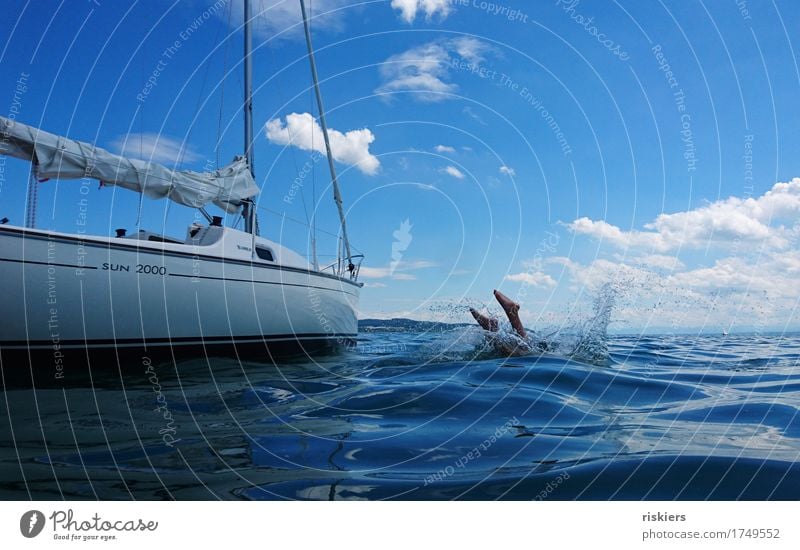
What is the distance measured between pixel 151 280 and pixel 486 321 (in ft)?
21.7

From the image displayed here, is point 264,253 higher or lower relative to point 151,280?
higher

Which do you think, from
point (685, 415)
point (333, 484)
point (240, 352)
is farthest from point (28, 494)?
point (240, 352)

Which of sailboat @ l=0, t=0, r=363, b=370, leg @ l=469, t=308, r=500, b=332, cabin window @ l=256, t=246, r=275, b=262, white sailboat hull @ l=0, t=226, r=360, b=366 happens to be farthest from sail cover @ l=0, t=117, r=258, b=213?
leg @ l=469, t=308, r=500, b=332

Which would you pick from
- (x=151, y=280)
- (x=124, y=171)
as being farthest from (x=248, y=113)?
(x=151, y=280)

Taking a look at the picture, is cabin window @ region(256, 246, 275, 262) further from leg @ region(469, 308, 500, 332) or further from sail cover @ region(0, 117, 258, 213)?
leg @ region(469, 308, 500, 332)

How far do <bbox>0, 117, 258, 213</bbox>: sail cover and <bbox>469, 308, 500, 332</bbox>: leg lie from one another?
23.5 feet

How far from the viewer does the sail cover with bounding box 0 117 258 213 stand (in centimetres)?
938

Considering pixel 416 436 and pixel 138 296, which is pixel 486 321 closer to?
pixel 416 436

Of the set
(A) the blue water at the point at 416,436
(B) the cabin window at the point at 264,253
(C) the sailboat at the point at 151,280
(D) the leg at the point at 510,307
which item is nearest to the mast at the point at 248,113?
(C) the sailboat at the point at 151,280

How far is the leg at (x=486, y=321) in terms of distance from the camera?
10.0m

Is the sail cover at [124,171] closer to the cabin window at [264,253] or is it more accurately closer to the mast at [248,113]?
the mast at [248,113]

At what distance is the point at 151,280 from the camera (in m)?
9.55

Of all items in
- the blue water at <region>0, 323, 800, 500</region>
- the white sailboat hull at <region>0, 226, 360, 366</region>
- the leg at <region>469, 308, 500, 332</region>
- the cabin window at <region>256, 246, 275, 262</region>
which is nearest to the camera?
the blue water at <region>0, 323, 800, 500</region>

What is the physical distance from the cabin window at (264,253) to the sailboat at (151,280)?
3 cm
